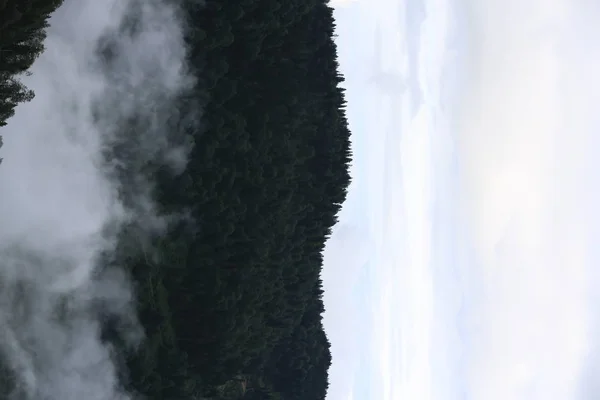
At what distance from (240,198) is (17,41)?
3321cm

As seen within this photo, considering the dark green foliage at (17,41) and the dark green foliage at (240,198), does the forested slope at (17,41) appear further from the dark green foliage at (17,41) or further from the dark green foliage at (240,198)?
the dark green foliage at (240,198)

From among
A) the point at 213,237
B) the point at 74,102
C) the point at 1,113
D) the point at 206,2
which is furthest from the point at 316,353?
the point at 1,113

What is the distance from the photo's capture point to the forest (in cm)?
5378

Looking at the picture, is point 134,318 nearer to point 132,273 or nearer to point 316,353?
point 132,273

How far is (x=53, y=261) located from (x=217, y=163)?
18.3 metres

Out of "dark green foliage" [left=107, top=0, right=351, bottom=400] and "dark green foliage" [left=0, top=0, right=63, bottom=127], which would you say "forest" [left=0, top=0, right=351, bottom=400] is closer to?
"dark green foliage" [left=107, top=0, right=351, bottom=400]

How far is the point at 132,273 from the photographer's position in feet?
167

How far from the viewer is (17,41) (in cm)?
2778

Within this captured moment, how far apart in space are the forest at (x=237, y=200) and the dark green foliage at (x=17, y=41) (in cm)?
1894

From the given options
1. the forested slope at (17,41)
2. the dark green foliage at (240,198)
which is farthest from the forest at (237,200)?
the forested slope at (17,41)

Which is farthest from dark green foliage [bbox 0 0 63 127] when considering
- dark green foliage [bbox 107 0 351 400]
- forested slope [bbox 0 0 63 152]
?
dark green foliage [bbox 107 0 351 400]

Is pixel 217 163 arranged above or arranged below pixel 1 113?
above

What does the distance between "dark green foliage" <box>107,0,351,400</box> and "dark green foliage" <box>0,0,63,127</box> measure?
22.5 m

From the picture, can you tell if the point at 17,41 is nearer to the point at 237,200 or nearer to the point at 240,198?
the point at 237,200
